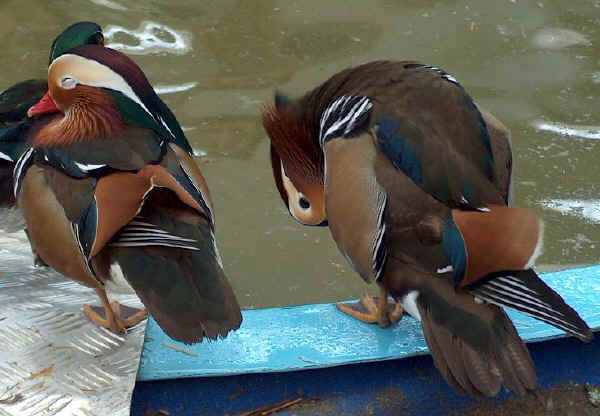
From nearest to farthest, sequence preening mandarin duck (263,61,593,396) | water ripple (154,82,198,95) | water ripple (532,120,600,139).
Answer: preening mandarin duck (263,61,593,396)
water ripple (532,120,600,139)
water ripple (154,82,198,95)

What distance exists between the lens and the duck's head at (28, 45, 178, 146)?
1965 millimetres

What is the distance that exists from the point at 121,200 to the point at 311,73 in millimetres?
2149

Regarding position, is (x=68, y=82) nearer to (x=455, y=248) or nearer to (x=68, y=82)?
(x=68, y=82)

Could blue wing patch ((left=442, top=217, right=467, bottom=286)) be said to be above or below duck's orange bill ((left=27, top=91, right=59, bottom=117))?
below

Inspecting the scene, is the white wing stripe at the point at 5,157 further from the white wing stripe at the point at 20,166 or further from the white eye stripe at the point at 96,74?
the white eye stripe at the point at 96,74

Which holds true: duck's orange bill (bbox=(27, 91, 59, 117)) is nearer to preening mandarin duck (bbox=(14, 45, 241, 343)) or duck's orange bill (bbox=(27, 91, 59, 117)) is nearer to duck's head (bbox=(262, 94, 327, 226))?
preening mandarin duck (bbox=(14, 45, 241, 343))

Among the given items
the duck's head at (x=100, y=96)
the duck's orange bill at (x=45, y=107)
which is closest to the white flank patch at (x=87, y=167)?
the duck's head at (x=100, y=96)

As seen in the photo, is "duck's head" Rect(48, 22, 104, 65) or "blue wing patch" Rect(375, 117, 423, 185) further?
"duck's head" Rect(48, 22, 104, 65)

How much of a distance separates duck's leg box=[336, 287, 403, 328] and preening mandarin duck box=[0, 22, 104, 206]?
3.29 ft

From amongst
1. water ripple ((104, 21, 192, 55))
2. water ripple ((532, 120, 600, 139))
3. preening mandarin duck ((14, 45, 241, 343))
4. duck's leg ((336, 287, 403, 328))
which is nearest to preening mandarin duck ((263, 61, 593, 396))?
duck's leg ((336, 287, 403, 328))

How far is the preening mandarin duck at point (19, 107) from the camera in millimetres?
2188

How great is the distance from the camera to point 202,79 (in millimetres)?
3711

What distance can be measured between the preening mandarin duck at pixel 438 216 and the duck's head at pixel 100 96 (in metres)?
0.44

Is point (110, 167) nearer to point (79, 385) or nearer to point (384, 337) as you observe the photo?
point (79, 385)
